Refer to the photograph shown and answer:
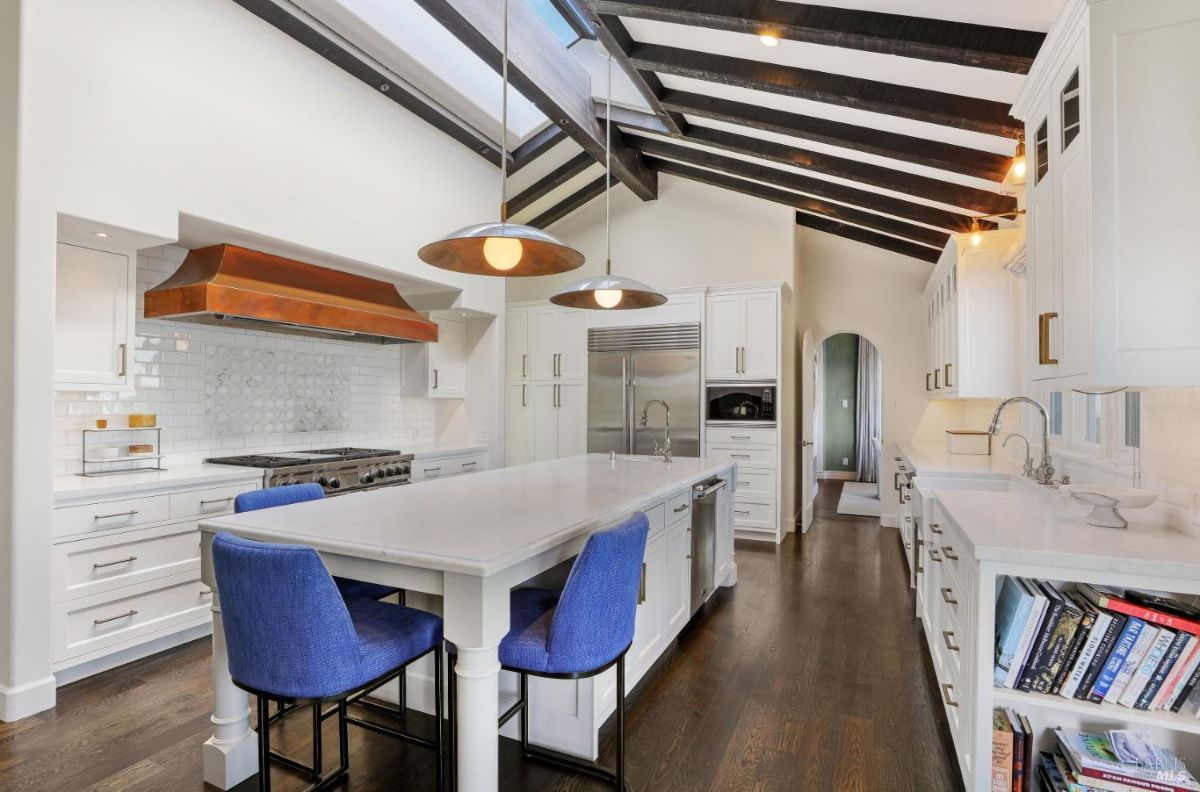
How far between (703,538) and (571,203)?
448 centimetres

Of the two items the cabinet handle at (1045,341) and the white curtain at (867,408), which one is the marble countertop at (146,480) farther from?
the white curtain at (867,408)

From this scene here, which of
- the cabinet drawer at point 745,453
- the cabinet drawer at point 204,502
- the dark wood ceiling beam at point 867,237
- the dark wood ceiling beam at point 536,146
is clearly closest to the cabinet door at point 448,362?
the dark wood ceiling beam at point 536,146

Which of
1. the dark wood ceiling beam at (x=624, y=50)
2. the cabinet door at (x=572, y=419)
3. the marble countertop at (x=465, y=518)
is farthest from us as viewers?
the cabinet door at (x=572, y=419)

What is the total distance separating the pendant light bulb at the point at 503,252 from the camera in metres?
2.39

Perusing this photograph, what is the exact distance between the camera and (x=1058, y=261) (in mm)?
2082

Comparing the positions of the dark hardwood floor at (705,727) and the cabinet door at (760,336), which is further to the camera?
the cabinet door at (760,336)

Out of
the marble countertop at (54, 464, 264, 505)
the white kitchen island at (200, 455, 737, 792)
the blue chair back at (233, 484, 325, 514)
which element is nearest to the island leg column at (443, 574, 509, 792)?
the white kitchen island at (200, 455, 737, 792)

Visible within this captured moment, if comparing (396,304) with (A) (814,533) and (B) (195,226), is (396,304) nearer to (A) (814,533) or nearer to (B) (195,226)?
(B) (195,226)

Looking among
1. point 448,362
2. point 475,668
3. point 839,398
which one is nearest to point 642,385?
point 448,362

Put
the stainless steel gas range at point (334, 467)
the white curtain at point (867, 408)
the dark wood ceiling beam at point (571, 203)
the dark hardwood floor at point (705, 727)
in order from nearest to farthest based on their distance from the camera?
the dark hardwood floor at point (705, 727) < the stainless steel gas range at point (334, 467) < the dark wood ceiling beam at point (571, 203) < the white curtain at point (867, 408)

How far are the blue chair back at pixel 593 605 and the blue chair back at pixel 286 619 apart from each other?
0.54m

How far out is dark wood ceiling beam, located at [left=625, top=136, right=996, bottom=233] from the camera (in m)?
4.73

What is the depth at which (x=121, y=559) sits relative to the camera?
9.53 ft

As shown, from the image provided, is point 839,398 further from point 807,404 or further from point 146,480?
point 146,480
